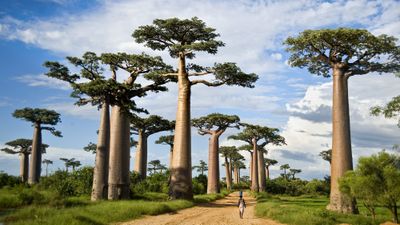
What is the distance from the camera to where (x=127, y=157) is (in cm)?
2456

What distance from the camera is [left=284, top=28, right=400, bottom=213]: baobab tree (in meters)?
20.4

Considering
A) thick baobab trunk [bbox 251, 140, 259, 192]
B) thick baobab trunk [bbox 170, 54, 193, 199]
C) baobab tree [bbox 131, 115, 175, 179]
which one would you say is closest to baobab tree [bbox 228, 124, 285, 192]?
thick baobab trunk [bbox 251, 140, 259, 192]

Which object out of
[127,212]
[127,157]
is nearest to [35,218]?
[127,212]

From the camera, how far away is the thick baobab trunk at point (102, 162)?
72.2 feet

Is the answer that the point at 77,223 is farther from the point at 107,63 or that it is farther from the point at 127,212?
the point at 107,63

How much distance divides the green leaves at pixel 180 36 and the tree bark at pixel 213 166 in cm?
1649

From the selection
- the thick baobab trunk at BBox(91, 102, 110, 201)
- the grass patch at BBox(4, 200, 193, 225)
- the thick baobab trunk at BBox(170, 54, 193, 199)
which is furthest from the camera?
the thick baobab trunk at BBox(170, 54, 193, 199)

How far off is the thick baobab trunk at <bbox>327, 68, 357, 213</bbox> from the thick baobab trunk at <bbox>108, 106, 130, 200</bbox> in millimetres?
11523

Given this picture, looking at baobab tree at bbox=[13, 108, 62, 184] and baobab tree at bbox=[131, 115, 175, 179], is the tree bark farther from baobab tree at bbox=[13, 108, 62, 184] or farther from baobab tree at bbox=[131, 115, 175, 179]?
baobab tree at bbox=[13, 108, 62, 184]

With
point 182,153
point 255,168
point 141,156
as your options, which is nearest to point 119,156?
point 182,153

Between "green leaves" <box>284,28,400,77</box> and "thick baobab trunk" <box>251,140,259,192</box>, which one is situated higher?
"green leaves" <box>284,28,400,77</box>

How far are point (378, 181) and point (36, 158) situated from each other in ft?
115

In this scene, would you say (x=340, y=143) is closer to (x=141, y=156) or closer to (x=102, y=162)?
(x=102, y=162)

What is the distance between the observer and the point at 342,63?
21.6 metres
